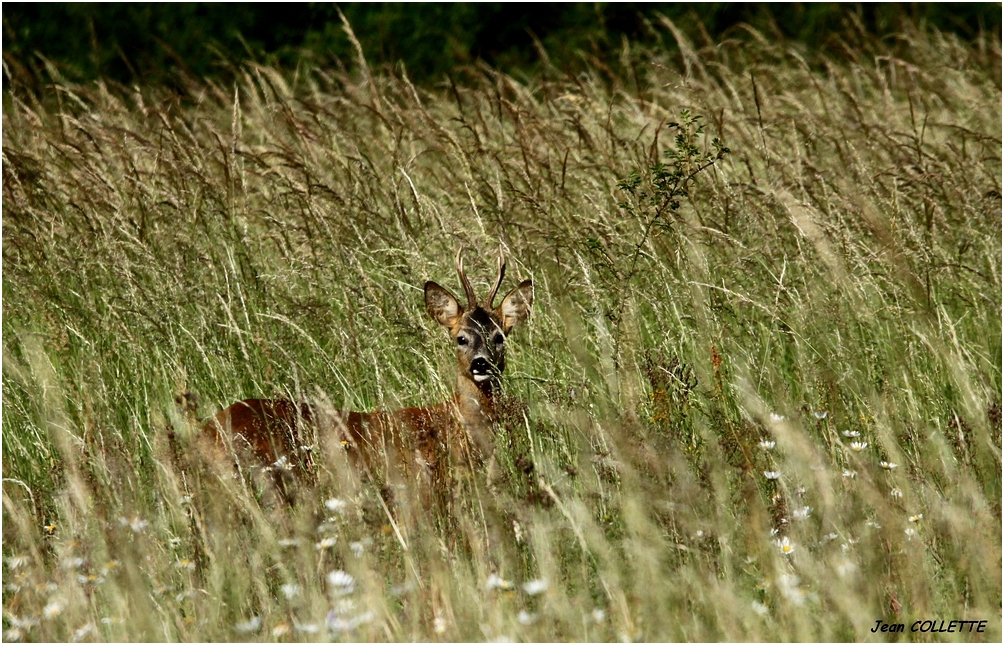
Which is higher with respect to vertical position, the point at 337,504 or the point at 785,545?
the point at 337,504

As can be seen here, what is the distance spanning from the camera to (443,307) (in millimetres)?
4273

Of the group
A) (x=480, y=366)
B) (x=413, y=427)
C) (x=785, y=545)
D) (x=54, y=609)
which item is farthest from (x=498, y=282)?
(x=54, y=609)

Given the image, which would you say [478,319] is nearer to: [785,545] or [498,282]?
[498,282]

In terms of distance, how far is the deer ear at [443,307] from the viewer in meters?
4.21

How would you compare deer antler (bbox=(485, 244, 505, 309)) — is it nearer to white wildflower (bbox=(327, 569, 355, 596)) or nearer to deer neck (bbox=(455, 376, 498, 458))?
deer neck (bbox=(455, 376, 498, 458))

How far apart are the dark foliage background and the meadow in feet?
20.9

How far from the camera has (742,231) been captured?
4559mm

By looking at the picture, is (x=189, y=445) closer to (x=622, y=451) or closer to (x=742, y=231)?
(x=622, y=451)

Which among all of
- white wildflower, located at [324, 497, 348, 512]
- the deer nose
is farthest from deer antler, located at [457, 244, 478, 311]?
white wildflower, located at [324, 497, 348, 512]

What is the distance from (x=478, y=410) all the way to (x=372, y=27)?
924 centimetres

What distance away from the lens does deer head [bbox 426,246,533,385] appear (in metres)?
4.09

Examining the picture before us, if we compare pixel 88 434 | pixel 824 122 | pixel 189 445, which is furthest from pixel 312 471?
pixel 824 122

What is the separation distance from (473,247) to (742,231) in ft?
3.30

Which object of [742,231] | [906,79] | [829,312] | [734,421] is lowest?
[734,421]
